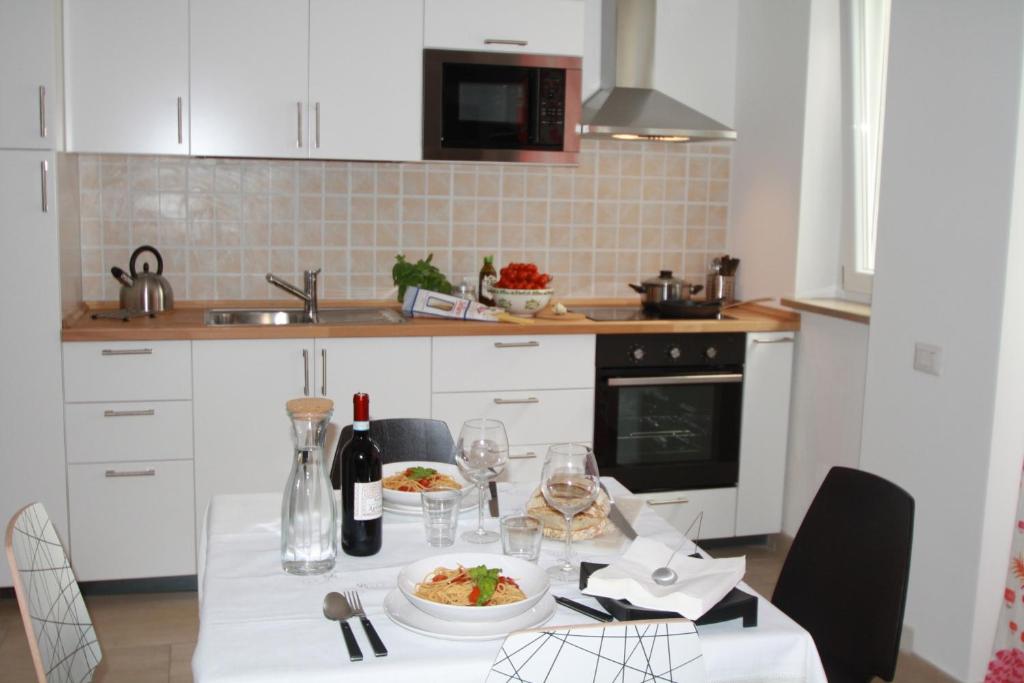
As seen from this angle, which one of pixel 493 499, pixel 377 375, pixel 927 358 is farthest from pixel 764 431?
pixel 493 499

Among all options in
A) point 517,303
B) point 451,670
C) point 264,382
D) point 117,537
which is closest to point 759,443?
point 517,303

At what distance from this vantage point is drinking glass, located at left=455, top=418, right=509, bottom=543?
6.21 feet

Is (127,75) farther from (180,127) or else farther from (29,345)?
(29,345)

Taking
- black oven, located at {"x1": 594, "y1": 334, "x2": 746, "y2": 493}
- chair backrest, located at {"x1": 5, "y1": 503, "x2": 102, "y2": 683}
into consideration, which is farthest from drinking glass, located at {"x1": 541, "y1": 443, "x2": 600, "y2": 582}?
black oven, located at {"x1": 594, "y1": 334, "x2": 746, "y2": 493}

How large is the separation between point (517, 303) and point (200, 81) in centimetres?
135

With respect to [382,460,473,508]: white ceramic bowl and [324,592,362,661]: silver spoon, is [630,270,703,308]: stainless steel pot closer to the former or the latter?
[382,460,473,508]: white ceramic bowl

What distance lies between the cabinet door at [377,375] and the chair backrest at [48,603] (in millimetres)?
1628

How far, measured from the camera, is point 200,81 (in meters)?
3.46

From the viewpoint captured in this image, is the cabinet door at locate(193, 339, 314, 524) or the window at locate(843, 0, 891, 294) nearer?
the cabinet door at locate(193, 339, 314, 524)

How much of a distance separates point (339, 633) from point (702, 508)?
101 inches

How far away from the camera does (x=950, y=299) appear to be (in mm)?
2826

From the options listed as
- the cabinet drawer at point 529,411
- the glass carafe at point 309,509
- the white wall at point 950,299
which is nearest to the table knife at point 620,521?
the glass carafe at point 309,509

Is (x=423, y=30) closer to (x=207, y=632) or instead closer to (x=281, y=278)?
(x=281, y=278)

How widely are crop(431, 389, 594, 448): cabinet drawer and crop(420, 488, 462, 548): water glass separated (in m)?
1.68
